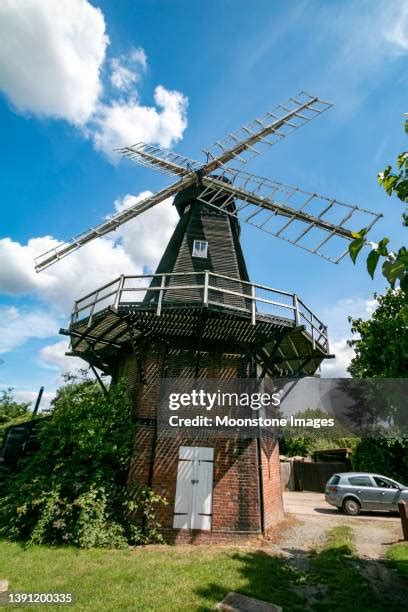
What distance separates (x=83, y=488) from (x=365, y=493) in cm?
1068

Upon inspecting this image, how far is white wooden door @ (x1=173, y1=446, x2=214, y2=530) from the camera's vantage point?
8.66m

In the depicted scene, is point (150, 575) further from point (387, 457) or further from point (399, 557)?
point (387, 457)

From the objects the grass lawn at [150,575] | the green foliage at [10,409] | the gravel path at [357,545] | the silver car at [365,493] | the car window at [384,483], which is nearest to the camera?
the grass lawn at [150,575]

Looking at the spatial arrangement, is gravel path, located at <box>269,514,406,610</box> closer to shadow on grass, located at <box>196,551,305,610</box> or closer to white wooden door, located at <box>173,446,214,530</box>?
shadow on grass, located at <box>196,551,305,610</box>

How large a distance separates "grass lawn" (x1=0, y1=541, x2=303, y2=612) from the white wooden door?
67cm

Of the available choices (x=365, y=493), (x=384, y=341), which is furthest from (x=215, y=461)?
(x=384, y=341)

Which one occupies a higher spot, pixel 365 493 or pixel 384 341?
pixel 384 341

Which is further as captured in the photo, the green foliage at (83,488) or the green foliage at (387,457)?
the green foliage at (387,457)

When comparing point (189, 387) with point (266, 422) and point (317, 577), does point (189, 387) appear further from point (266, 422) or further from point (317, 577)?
point (317, 577)

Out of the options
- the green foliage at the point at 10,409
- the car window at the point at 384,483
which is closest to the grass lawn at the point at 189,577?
the car window at the point at 384,483

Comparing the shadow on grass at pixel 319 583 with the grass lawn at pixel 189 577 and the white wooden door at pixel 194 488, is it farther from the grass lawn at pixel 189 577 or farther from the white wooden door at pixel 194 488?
the white wooden door at pixel 194 488

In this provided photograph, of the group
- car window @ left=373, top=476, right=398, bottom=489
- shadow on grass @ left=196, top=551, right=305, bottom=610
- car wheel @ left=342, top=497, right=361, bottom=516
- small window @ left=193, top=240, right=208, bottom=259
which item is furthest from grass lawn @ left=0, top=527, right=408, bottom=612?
small window @ left=193, top=240, right=208, bottom=259

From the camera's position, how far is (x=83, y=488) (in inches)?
340

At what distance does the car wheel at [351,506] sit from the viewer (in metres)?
12.9
